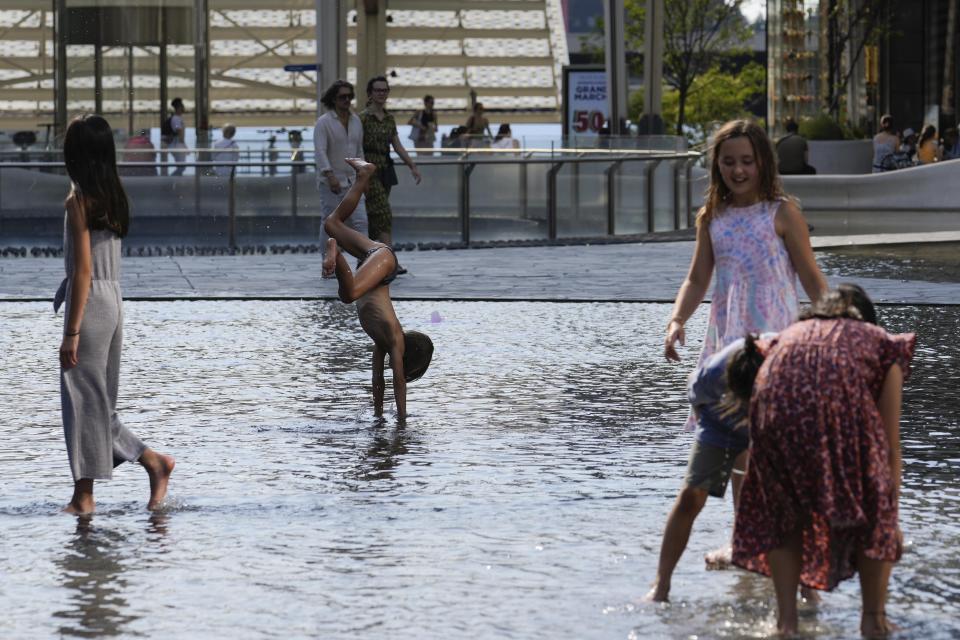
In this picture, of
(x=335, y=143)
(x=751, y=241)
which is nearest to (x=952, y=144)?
(x=335, y=143)

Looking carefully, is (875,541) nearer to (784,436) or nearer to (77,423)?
(784,436)

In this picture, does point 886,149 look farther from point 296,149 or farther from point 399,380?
point 399,380

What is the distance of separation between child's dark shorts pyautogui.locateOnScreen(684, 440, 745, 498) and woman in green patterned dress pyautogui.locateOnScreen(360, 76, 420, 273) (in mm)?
10124

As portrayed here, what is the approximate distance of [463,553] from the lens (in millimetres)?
6363

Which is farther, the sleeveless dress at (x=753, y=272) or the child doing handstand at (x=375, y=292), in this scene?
the child doing handstand at (x=375, y=292)

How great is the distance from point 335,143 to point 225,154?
24.3ft

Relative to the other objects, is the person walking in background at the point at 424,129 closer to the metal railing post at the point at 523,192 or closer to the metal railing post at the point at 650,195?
the metal railing post at the point at 523,192

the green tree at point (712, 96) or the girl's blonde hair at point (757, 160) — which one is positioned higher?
the green tree at point (712, 96)

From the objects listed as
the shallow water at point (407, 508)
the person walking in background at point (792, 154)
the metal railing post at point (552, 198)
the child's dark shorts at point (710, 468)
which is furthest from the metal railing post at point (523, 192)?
the child's dark shorts at point (710, 468)

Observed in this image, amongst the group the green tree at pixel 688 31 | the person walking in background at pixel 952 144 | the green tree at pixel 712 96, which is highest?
the green tree at pixel 688 31

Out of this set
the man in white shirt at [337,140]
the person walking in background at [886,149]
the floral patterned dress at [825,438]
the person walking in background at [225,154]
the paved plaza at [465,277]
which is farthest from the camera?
the person walking in background at [886,149]

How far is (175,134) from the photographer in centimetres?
2691

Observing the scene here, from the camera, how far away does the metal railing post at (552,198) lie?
2272 cm

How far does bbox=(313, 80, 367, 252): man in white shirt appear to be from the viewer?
1534cm
